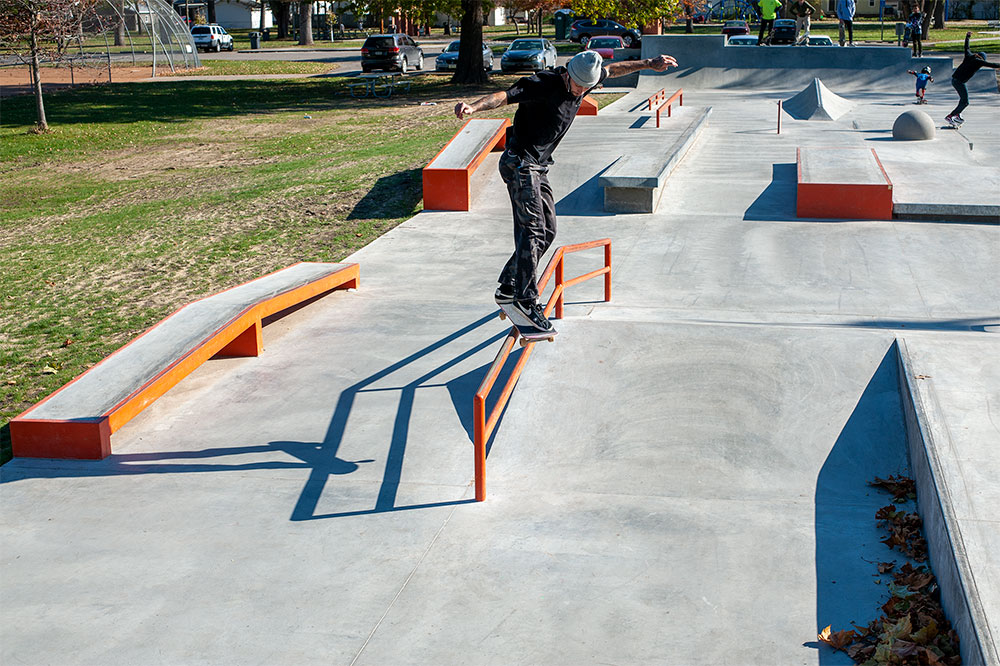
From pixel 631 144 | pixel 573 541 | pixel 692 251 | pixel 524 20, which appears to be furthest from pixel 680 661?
pixel 524 20

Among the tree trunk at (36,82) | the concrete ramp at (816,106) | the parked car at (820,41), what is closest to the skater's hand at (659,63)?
the concrete ramp at (816,106)

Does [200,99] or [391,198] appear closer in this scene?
[391,198]

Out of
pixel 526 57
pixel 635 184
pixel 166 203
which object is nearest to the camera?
pixel 635 184

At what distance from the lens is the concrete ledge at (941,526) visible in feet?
12.1

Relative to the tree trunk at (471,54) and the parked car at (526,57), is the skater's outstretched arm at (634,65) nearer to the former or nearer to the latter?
the tree trunk at (471,54)

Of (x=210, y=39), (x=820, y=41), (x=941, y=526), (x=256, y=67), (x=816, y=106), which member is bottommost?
(x=941, y=526)

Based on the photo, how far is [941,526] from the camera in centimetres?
447

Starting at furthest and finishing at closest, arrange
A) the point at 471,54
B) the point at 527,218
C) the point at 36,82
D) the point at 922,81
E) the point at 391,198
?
the point at 471,54
the point at 922,81
the point at 36,82
the point at 391,198
the point at 527,218

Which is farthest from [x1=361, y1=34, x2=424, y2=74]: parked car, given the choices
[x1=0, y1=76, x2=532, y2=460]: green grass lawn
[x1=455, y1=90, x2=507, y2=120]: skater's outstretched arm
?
[x1=455, y1=90, x2=507, y2=120]: skater's outstretched arm

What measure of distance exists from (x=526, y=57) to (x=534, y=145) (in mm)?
32374

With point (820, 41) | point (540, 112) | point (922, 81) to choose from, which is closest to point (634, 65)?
point (540, 112)

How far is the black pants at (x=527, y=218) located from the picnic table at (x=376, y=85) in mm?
25395

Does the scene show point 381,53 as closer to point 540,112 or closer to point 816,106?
point 816,106

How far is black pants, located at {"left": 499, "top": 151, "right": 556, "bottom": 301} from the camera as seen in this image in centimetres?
643
